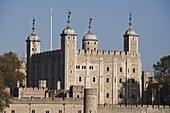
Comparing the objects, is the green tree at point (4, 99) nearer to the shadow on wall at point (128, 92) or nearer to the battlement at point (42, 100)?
the battlement at point (42, 100)

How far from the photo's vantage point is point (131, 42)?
4798 inches

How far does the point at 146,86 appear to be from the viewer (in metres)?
124

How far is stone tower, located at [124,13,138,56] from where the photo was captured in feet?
399

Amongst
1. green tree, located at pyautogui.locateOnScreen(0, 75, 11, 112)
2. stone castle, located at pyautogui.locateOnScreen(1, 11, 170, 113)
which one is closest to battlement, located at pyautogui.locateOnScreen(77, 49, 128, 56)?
stone castle, located at pyautogui.locateOnScreen(1, 11, 170, 113)

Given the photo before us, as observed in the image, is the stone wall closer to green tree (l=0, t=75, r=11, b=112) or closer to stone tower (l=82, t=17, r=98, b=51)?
green tree (l=0, t=75, r=11, b=112)

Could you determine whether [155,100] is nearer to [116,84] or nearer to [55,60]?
[116,84]

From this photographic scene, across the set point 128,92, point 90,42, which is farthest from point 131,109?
point 90,42

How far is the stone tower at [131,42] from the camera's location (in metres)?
122

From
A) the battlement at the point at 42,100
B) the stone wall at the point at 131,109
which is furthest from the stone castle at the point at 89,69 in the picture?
the battlement at the point at 42,100

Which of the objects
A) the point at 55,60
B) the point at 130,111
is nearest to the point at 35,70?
the point at 55,60

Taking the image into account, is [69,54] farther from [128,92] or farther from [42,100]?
[42,100]

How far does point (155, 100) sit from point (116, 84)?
24.7 feet

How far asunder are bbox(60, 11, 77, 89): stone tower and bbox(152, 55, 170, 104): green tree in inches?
552

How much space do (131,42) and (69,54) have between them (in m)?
14.3
